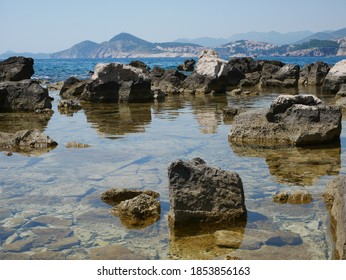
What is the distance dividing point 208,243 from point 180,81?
2340 centimetres

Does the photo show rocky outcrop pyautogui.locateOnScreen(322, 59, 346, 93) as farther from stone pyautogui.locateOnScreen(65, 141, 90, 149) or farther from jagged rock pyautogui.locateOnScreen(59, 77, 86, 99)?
stone pyautogui.locateOnScreen(65, 141, 90, 149)

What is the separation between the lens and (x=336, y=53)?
19800cm

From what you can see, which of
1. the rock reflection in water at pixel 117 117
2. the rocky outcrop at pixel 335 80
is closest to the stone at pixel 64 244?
the rock reflection in water at pixel 117 117

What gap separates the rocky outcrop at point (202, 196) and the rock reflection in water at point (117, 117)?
240 inches

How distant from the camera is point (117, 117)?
15.8 metres

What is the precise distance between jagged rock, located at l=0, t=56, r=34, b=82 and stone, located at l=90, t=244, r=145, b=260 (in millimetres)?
19822

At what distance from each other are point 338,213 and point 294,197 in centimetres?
127

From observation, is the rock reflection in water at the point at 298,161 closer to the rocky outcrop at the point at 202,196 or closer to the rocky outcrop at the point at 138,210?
the rocky outcrop at the point at 202,196

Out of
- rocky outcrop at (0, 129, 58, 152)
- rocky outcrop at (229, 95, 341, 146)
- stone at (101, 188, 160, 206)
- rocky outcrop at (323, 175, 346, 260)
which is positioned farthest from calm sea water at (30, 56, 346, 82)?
rocky outcrop at (323, 175, 346, 260)

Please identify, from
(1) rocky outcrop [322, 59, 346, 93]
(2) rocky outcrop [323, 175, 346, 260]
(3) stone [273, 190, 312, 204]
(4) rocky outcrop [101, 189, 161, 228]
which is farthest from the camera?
(1) rocky outcrop [322, 59, 346, 93]

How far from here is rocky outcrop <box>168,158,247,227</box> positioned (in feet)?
18.9

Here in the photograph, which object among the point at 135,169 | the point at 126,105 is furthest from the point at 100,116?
the point at 135,169

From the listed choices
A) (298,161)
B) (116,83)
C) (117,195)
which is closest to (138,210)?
(117,195)

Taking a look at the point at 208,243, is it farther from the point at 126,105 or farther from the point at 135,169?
the point at 126,105
